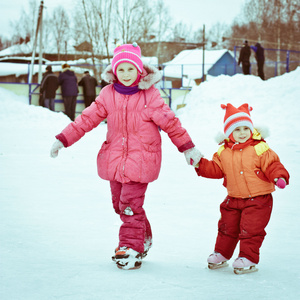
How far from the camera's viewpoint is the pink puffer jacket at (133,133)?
2.66 m

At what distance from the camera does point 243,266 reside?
2502 mm

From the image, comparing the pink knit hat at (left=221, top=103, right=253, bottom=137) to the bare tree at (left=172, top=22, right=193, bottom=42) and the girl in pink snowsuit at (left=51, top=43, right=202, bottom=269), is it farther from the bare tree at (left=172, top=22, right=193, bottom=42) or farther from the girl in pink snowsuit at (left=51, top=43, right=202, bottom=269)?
the bare tree at (left=172, top=22, right=193, bottom=42)

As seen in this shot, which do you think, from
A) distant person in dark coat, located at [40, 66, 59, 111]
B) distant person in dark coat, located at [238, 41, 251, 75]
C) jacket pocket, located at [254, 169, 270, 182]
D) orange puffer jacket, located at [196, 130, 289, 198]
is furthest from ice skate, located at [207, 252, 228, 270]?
distant person in dark coat, located at [238, 41, 251, 75]

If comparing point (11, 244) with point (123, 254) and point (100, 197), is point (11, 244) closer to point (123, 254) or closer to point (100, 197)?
point (123, 254)

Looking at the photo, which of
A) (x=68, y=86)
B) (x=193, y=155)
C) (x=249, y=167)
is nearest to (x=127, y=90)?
(x=193, y=155)

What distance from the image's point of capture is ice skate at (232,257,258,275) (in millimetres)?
2498

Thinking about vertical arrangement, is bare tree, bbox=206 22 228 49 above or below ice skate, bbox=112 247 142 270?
above

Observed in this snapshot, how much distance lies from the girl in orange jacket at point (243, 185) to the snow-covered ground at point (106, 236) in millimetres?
116

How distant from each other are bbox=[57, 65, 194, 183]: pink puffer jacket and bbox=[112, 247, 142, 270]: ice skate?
0.37m

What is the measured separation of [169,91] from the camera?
58.8ft

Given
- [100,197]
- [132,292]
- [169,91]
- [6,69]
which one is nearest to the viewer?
[132,292]

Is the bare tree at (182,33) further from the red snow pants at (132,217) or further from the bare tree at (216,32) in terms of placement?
the red snow pants at (132,217)

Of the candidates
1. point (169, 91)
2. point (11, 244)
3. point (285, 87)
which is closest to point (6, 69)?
point (169, 91)

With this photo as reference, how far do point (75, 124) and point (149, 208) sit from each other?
4.99ft
